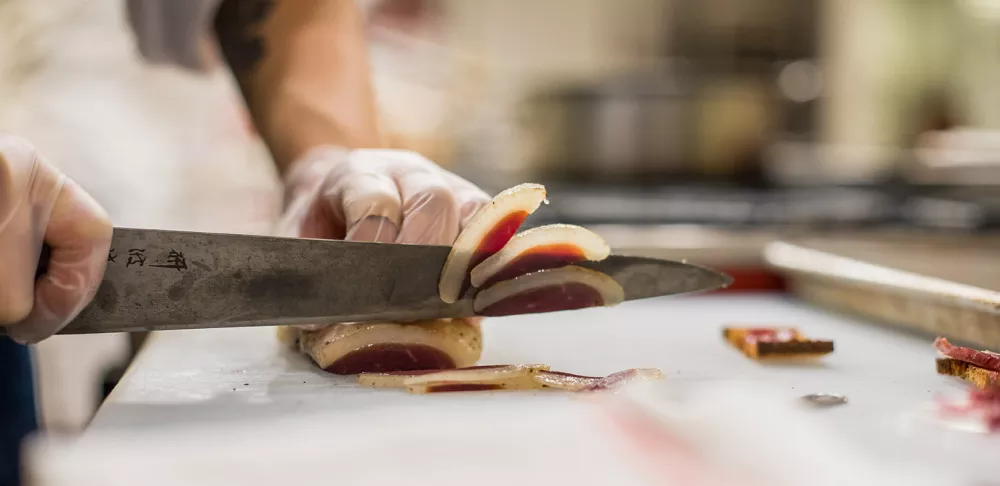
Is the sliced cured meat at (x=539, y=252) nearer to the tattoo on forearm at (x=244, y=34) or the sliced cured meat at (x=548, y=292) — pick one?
the sliced cured meat at (x=548, y=292)

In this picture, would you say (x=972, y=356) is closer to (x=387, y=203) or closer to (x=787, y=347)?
(x=787, y=347)

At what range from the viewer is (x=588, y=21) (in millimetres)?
5363

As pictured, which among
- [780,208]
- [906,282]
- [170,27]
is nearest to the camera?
[906,282]

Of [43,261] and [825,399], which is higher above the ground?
[43,261]

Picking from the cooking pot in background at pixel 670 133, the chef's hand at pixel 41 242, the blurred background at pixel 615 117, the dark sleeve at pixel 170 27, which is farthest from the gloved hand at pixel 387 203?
the cooking pot in background at pixel 670 133

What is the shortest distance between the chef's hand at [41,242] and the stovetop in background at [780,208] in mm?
1366

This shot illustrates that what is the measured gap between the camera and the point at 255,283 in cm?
86

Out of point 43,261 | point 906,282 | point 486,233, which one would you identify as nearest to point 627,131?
point 906,282

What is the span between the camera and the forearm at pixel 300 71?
1.49 m

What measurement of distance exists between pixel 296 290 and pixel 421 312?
127 mm

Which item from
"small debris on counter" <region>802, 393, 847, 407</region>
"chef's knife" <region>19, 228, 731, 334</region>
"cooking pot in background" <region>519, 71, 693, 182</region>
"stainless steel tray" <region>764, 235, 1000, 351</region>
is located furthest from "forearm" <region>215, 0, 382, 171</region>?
"cooking pot in background" <region>519, 71, 693, 182</region>

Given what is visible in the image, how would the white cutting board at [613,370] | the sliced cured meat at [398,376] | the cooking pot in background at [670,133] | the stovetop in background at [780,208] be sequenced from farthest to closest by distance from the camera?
the cooking pot in background at [670,133] → the stovetop in background at [780,208] → the sliced cured meat at [398,376] → the white cutting board at [613,370]

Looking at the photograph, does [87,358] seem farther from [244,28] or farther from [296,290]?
[296,290]

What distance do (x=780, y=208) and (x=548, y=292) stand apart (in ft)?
5.34
